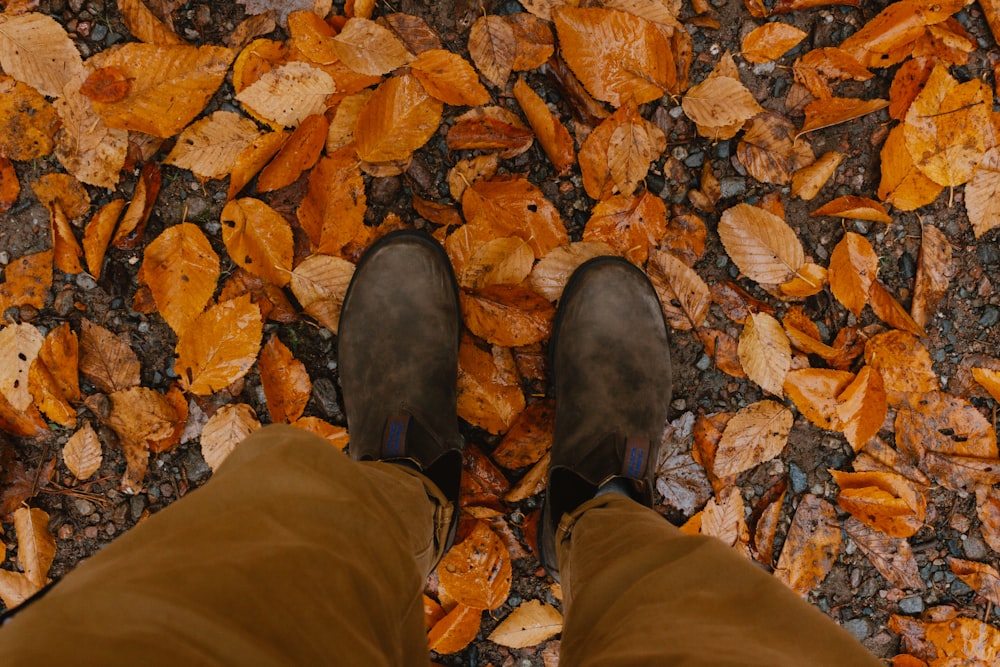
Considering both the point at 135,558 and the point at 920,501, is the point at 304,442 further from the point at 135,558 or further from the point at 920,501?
the point at 920,501

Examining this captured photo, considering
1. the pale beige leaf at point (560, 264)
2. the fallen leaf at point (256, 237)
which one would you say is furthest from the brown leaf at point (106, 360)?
the pale beige leaf at point (560, 264)

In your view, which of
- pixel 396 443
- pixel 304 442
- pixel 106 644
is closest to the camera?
pixel 106 644

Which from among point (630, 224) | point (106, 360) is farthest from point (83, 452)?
point (630, 224)

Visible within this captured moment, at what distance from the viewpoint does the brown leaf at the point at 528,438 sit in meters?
1.23

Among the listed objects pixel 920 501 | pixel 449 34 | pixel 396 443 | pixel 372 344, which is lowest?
pixel 920 501

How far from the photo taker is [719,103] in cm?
116

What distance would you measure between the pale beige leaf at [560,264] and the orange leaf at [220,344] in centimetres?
57

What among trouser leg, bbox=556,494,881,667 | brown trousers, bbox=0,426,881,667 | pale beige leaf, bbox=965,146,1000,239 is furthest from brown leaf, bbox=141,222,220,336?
pale beige leaf, bbox=965,146,1000,239

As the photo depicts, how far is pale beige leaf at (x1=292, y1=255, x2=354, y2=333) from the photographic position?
3.89 feet

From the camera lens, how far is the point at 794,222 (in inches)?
47.1

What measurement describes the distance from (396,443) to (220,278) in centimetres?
48

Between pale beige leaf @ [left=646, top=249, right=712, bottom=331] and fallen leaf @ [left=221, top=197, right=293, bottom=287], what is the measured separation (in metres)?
0.76

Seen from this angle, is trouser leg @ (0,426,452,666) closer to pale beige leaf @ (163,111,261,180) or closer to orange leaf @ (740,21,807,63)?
pale beige leaf @ (163,111,261,180)

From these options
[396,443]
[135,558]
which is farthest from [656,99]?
[135,558]
